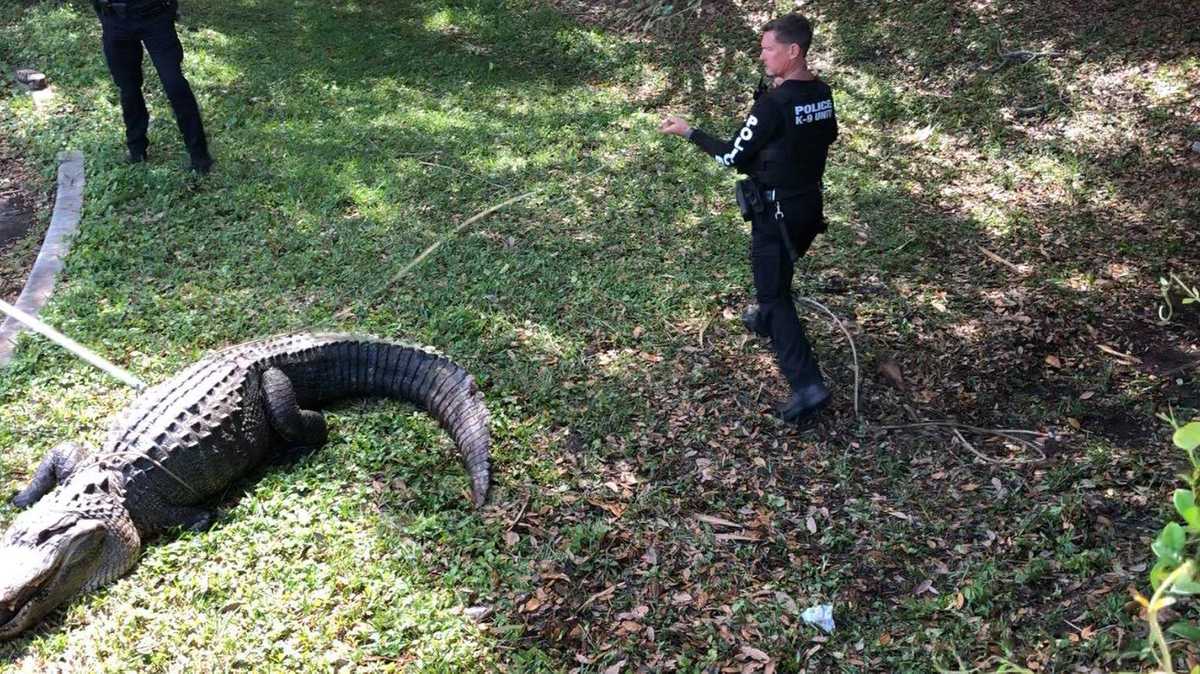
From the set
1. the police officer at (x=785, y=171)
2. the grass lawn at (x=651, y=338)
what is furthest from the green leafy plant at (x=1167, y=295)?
the police officer at (x=785, y=171)

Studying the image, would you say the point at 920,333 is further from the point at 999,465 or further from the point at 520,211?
the point at 520,211

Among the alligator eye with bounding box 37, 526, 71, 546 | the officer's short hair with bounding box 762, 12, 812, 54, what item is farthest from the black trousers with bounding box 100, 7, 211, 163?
the officer's short hair with bounding box 762, 12, 812, 54

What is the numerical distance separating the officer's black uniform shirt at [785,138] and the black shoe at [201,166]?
4689 millimetres

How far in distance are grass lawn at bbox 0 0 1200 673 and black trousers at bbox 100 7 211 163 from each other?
13.5 inches

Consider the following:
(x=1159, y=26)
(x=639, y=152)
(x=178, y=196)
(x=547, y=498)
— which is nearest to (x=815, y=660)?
(x=547, y=498)

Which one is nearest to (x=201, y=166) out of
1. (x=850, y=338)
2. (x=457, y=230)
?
(x=457, y=230)

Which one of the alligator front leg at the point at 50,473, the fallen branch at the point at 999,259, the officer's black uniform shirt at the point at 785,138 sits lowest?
the fallen branch at the point at 999,259

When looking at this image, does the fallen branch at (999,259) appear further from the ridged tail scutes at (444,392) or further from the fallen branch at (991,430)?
the ridged tail scutes at (444,392)

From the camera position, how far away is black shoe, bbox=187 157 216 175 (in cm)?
716

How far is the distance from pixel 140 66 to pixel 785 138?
5.36 meters

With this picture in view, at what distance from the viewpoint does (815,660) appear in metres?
3.46

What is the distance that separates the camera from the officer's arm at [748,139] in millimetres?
4254

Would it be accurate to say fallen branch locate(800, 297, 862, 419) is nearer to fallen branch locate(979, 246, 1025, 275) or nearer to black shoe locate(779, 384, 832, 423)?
black shoe locate(779, 384, 832, 423)

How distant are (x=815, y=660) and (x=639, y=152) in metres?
5.05
